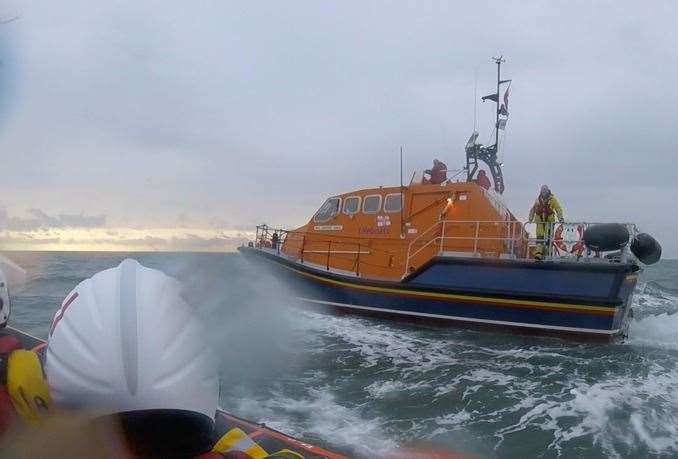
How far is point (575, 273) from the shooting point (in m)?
8.66

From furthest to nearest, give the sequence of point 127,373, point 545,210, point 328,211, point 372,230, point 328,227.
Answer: point 328,211, point 328,227, point 372,230, point 545,210, point 127,373

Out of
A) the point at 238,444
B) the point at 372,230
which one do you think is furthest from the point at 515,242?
the point at 238,444

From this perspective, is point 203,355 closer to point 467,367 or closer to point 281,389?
point 281,389

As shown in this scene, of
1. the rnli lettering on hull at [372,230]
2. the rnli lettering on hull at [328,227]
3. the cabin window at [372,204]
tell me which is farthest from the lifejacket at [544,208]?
the rnli lettering on hull at [328,227]

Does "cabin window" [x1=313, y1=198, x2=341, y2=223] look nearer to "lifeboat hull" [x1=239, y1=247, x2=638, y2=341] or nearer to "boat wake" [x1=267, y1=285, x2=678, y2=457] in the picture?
"lifeboat hull" [x1=239, y1=247, x2=638, y2=341]

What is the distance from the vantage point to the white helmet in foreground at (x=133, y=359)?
1.35m

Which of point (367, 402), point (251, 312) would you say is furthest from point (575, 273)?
point (251, 312)

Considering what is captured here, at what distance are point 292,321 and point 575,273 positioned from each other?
5.53m

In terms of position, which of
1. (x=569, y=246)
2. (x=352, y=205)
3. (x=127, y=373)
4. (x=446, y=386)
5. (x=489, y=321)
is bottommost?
(x=446, y=386)

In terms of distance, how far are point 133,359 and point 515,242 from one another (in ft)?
32.2

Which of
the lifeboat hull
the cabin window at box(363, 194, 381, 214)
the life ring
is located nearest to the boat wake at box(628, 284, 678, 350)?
the lifeboat hull

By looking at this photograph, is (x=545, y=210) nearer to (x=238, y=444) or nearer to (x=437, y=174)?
(x=437, y=174)

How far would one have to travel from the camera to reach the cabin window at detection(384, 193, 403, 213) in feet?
36.5

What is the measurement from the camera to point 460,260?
9.25 meters
